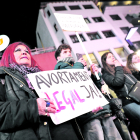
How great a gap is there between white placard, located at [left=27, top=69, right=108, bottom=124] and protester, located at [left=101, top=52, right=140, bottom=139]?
3.07ft

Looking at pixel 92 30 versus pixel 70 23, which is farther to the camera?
pixel 92 30

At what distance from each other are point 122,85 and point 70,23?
1842 millimetres

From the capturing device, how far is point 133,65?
10.6 ft

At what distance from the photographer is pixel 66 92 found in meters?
1.31

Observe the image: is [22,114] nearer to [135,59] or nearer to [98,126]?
[98,126]

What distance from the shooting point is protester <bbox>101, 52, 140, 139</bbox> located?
2.03m

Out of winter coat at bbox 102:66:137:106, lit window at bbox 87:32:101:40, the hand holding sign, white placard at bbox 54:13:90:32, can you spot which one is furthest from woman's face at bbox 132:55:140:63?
lit window at bbox 87:32:101:40

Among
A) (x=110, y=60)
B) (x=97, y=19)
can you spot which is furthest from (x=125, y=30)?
(x=110, y=60)

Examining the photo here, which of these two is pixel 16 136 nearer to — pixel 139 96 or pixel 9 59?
pixel 9 59

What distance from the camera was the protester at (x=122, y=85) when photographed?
6.65ft

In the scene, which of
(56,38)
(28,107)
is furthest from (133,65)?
(56,38)

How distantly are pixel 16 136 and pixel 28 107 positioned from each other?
0.27 metres

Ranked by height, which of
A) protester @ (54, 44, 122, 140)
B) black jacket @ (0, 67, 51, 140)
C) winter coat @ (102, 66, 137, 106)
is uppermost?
winter coat @ (102, 66, 137, 106)

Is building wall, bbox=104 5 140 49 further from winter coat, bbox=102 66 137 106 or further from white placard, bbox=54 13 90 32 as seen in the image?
winter coat, bbox=102 66 137 106
